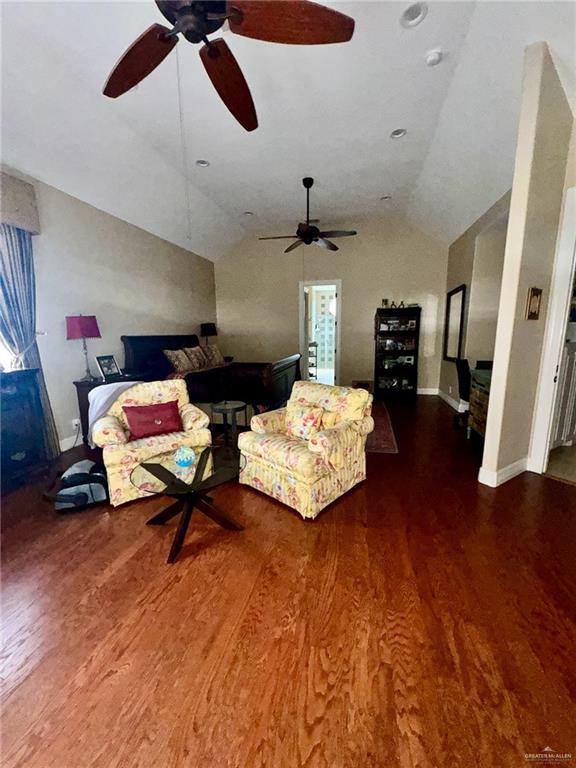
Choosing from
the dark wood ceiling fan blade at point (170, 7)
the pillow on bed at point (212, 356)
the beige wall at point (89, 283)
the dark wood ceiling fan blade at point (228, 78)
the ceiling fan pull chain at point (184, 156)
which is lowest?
the pillow on bed at point (212, 356)

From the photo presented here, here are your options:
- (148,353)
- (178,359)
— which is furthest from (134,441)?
(178,359)

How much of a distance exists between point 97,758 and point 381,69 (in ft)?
14.5

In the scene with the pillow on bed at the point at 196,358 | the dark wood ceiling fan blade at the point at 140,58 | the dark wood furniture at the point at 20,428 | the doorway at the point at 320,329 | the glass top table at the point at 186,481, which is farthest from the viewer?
the doorway at the point at 320,329

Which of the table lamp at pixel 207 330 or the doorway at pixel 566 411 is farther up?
the table lamp at pixel 207 330

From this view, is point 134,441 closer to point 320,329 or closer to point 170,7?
point 170,7

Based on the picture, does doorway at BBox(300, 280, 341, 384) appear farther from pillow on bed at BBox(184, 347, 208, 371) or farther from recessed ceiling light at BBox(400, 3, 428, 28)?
recessed ceiling light at BBox(400, 3, 428, 28)

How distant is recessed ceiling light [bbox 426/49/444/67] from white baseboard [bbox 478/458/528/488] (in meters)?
3.42

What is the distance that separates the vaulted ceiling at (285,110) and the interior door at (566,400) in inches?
81.0

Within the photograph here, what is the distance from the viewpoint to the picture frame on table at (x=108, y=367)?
4008 mm

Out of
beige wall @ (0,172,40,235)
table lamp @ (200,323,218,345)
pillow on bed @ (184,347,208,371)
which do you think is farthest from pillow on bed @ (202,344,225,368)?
beige wall @ (0,172,40,235)

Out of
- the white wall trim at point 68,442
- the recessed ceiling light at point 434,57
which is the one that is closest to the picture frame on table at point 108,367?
the white wall trim at point 68,442

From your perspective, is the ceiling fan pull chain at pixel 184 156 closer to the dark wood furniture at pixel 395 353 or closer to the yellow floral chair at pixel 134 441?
the yellow floral chair at pixel 134 441

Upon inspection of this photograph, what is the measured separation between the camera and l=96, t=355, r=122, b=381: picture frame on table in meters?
4.01

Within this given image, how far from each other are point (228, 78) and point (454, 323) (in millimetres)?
5071
